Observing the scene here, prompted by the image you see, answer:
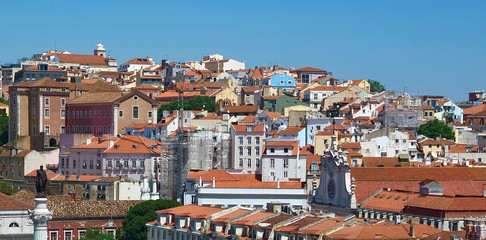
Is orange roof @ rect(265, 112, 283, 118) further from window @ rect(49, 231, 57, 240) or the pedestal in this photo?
the pedestal

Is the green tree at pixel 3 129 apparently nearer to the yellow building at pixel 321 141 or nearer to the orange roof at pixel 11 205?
the yellow building at pixel 321 141

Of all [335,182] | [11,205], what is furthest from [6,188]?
[335,182]

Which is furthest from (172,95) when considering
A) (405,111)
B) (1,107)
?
(405,111)

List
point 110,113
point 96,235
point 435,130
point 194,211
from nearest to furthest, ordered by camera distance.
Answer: point 194,211
point 96,235
point 110,113
point 435,130

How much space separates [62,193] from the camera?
112 meters

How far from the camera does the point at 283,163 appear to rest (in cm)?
10619

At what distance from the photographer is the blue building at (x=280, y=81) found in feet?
559

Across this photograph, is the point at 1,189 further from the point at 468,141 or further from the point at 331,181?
the point at 468,141

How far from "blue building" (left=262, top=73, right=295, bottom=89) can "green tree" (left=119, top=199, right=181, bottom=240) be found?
73.2 m

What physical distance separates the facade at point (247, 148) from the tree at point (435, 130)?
25.0 m

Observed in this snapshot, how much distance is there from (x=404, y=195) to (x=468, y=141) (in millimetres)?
51978

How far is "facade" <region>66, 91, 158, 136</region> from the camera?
129875mm

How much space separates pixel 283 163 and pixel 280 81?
66.0m

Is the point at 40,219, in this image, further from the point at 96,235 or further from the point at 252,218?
the point at 96,235
